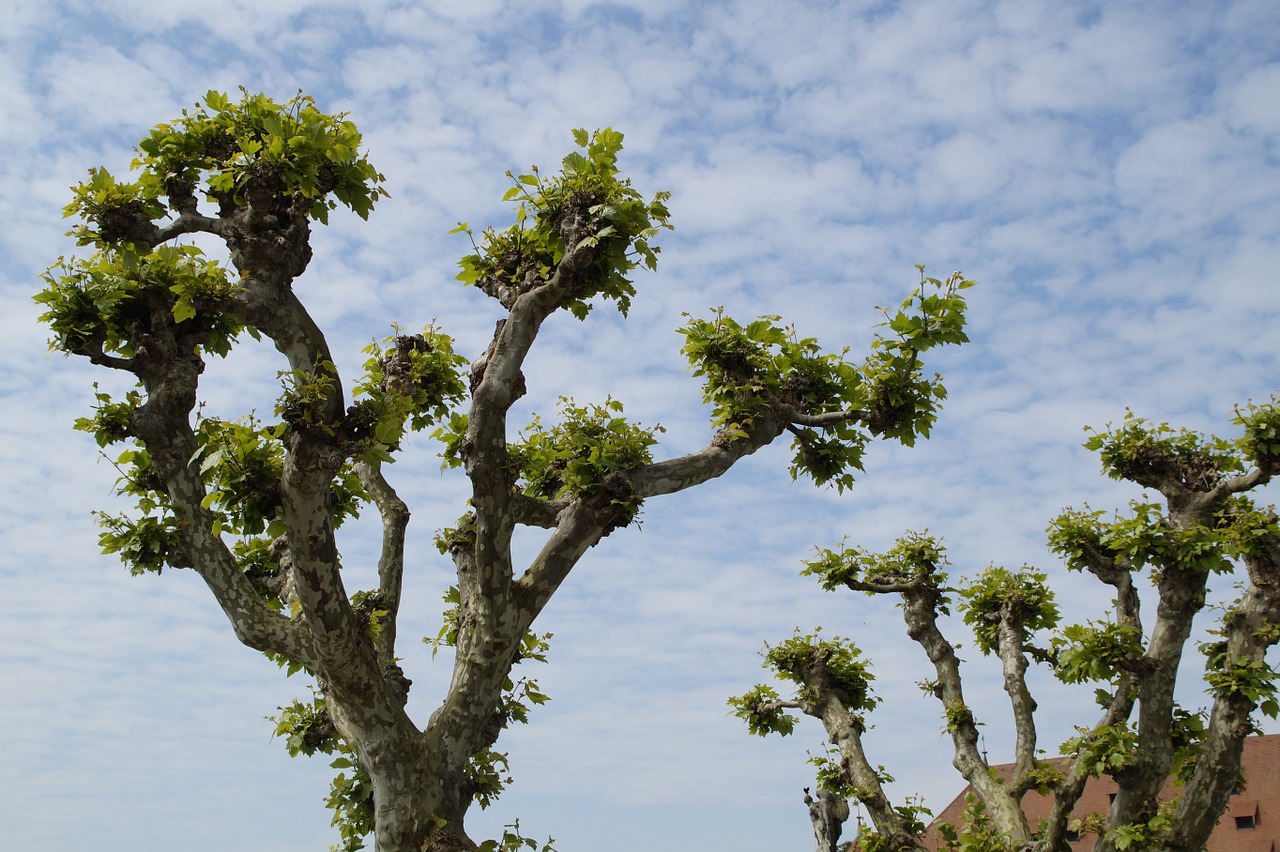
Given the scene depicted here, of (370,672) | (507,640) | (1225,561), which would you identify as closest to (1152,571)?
(1225,561)

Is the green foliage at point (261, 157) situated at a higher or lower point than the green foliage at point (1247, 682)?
higher

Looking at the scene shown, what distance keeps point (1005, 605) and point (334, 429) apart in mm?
10322

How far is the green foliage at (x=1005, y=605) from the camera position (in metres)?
13.9

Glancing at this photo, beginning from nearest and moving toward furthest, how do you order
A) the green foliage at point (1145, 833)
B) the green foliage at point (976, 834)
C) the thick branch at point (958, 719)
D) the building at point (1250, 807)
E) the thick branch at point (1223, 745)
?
the green foliage at point (1145, 833) → the thick branch at point (1223, 745) → the green foliage at point (976, 834) → the thick branch at point (958, 719) → the building at point (1250, 807)

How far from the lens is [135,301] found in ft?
23.9

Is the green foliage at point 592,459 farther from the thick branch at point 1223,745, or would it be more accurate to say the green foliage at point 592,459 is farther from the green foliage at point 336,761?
the thick branch at point 1223,745

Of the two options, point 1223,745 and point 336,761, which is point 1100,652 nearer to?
point 1223,745

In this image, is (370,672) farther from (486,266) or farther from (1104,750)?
(1104,750)

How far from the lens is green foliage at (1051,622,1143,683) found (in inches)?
453

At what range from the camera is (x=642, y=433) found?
8.27 metres

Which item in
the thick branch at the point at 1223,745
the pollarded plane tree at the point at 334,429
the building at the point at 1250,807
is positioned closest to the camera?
the pollarded plane tree at the point at 334,429

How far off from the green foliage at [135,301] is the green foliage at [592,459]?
227 cm

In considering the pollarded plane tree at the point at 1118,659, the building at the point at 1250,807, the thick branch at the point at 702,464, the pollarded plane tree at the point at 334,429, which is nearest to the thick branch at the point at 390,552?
the pollarded plane tree at the point at 334,429

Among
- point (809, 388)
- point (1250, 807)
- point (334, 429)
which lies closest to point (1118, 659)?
point (809, 388)
